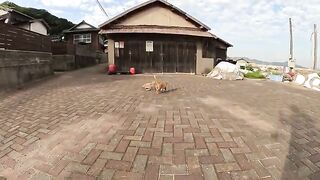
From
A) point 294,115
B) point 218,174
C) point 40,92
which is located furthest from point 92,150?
point 40,92

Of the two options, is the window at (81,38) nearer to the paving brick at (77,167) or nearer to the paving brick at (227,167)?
the paving brick at (77,167)

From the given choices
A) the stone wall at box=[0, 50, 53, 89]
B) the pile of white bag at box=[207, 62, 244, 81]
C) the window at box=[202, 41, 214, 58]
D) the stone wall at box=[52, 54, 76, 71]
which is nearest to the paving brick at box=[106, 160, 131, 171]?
the stone wall at box=[0, 50, 53, 89]

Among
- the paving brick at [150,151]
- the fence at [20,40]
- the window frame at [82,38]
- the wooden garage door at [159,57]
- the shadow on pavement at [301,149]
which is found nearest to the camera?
the shadow on pavement at [301,149]

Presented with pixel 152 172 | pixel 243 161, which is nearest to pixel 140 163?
pixel 152 172

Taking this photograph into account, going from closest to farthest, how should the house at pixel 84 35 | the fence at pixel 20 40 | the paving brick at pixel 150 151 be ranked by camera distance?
the paving brick at pixel 150 151
the fence at pixel 20 40
the house at pixel 84 35

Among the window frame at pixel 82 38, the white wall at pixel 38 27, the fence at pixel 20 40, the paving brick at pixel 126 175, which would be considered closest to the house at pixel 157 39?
the fence at pixel 20 40

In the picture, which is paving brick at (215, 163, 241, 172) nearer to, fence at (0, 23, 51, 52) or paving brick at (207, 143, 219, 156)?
paving brick at (207, 143, 219, 156)

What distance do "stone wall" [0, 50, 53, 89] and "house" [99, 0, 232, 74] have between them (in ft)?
16.0

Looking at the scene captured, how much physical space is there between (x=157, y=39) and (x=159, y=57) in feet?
3.76

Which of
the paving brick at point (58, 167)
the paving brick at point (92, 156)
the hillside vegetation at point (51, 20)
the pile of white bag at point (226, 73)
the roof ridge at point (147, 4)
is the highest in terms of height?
the hillside vegetation at point (51, 20)

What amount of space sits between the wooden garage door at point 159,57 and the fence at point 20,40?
16.8 ft

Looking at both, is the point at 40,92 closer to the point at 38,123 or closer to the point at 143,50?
the point at 38,123

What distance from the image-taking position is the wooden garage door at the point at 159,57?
16.5 meters

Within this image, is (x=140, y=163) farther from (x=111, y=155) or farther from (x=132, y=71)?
(x=132, y=71)
